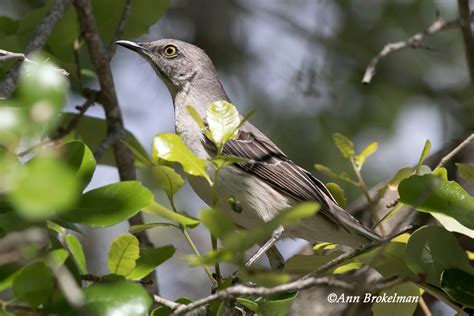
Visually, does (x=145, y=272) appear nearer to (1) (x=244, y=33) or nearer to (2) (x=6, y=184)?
(2) (x=6, y=184)

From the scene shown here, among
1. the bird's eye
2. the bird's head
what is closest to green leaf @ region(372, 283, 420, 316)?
the bird's head

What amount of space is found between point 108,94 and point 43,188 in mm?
3356

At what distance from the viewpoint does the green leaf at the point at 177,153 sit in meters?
2.86

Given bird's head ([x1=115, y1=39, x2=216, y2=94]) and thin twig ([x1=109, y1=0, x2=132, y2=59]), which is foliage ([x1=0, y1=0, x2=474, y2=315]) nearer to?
thin twig ([x1=109, y1=0, x2=132, y2=59])

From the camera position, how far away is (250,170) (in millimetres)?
4754

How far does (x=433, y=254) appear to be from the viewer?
3240 millimetres

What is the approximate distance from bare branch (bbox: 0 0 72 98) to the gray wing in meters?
1.16

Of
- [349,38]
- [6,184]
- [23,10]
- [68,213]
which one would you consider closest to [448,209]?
[68,213]

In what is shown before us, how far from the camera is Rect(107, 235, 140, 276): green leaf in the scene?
9.93ft

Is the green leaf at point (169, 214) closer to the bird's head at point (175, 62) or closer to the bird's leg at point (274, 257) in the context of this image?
the bird's leg at point (274, 257)

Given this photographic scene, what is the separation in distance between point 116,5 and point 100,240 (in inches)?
181

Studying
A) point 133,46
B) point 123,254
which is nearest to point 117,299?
point 123,254

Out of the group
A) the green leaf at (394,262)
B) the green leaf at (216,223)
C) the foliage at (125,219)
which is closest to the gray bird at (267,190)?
the foliage at (125,219)

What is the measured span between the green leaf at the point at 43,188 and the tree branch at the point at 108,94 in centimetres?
305
